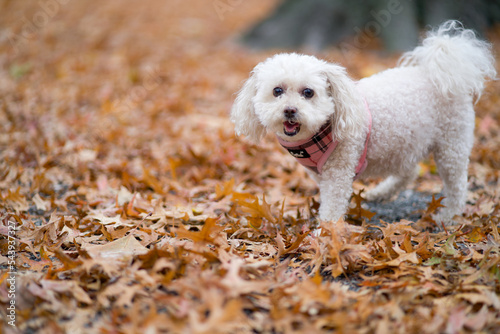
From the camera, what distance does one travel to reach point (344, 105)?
280 centimetres

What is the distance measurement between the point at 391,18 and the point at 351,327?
24.6 ft

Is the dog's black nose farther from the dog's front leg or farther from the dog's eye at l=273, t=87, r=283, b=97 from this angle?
the dog's front leg

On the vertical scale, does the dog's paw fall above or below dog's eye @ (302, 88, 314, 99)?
below

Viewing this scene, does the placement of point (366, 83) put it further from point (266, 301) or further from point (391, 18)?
point (391, 18)

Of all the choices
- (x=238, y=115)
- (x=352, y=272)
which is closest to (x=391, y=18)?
(x=238, y=115)

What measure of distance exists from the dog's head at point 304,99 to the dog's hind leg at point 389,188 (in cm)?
122

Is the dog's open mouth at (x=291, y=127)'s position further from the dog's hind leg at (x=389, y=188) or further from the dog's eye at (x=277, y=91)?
the dog's hind leg at (x=389, y=188)

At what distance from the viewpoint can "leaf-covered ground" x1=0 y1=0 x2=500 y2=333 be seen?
205 cm

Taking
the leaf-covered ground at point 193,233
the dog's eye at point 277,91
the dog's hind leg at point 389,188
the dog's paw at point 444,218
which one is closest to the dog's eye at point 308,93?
the dog's eye at point 277,91

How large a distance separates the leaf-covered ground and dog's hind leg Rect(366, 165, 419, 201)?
297mm

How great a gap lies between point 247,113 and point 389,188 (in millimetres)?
1690

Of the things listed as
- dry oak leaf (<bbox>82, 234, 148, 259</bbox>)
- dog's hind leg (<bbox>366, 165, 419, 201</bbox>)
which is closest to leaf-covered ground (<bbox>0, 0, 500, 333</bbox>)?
dry oak leaf (<bbox>82, 234, 148, 259</bbox>)

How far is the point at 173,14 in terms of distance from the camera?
12.5 meters

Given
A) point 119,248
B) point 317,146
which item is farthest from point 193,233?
point 317,146
